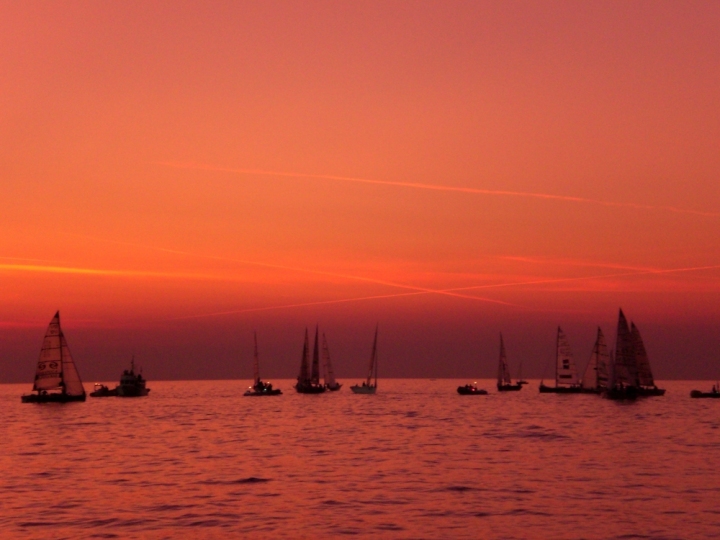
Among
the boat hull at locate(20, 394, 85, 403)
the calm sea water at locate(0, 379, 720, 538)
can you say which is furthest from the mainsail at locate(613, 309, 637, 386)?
the boat hull at locate(20, 394, 85, 403)

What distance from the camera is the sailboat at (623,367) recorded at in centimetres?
16973

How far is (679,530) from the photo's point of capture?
39062mm

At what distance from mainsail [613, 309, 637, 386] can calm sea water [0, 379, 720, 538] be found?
67.6 meters

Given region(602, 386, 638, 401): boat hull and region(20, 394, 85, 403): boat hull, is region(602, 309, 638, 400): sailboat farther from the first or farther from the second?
region(20, 394, 85, 403): boat hull

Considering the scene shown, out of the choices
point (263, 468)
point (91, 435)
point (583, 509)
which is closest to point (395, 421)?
point (91, 435)

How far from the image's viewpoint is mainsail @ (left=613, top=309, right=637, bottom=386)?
16950 cm

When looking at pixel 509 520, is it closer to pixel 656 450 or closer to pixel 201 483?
pixel 201 483

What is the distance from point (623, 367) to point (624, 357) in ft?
9.06

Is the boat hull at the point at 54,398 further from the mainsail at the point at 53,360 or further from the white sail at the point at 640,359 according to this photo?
the white sail at the point at 640,359

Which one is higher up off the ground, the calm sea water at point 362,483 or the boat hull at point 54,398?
the boat hull at point 54,398

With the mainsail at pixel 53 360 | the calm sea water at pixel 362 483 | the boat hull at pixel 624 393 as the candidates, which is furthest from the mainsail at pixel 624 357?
the mainsail at pixel 53 360

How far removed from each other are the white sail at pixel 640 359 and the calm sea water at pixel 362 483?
277 feet

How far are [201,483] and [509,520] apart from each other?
21.0 m

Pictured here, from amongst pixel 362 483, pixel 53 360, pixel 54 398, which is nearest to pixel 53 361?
pixel 53 360
